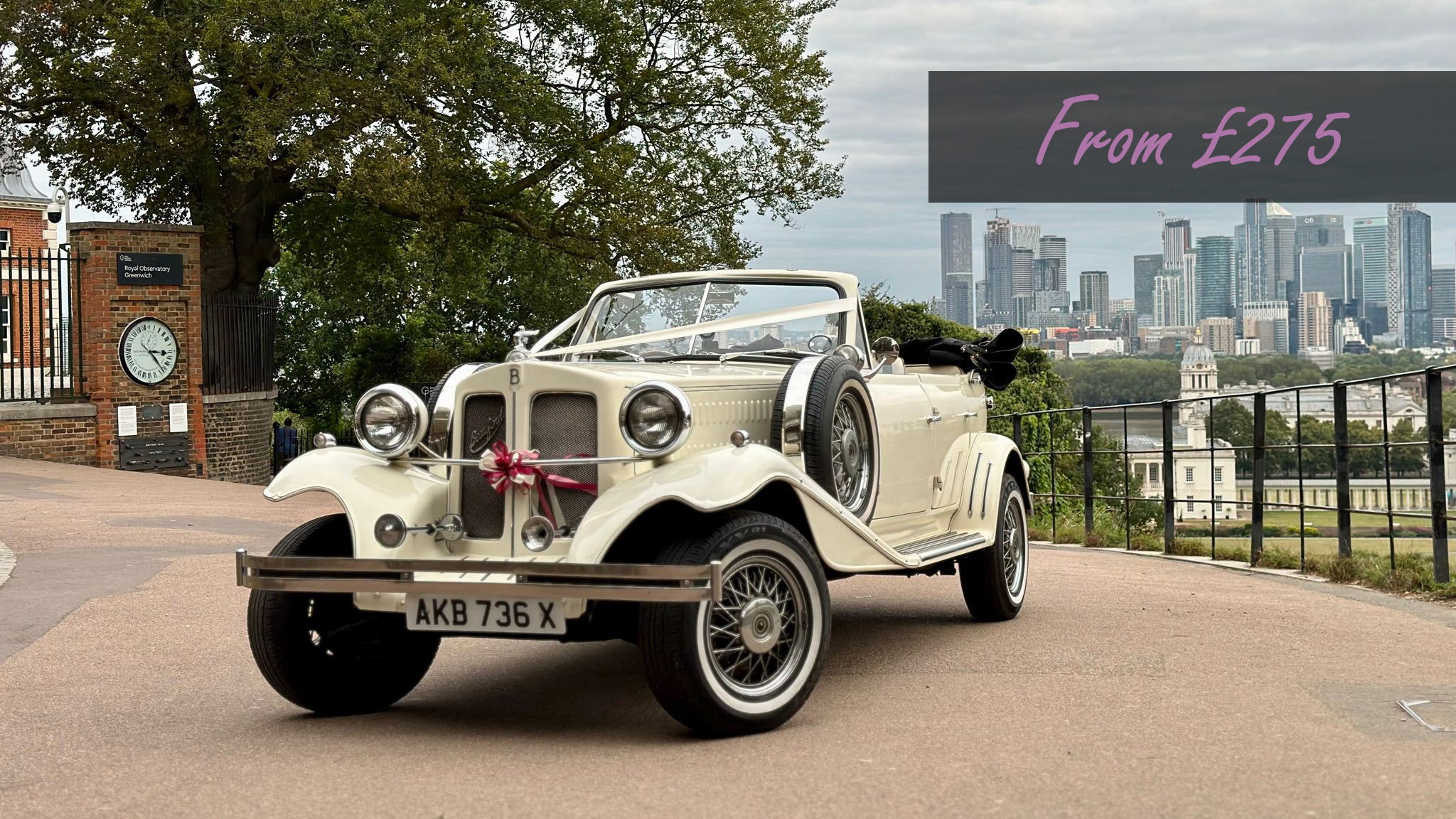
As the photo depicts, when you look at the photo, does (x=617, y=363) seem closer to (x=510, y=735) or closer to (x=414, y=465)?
(x=414, y=465)

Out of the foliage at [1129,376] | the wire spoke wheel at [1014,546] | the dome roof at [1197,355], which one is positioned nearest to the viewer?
the wire spoke wheel at [1014,546]

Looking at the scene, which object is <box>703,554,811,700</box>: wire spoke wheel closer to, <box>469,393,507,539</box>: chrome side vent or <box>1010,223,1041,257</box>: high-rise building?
<box>469,393,507,539</box>: chrome side vent

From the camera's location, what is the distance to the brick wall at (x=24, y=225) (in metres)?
56.2

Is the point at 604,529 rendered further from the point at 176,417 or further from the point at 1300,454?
the point at 176,417

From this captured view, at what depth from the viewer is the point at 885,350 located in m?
7.68

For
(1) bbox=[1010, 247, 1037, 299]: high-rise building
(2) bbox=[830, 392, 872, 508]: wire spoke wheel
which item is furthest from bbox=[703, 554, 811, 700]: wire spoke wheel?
(1) bbox=[1010, 247, 1037, 299]: high-rise building

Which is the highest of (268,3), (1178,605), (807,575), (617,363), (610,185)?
(268,3)

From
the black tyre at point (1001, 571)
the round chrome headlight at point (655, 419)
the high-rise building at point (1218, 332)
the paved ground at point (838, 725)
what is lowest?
the paved ground at point (838, 725)

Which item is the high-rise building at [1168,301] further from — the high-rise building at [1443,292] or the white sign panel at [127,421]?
the white sign panel at [127,421]

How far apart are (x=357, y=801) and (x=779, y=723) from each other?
63.9 inches

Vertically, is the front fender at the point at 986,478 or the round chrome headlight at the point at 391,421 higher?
the round chrome headlight at the point at 391,421

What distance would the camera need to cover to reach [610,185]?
2636 cm

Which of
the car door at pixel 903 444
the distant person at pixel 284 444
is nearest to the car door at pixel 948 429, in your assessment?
the car door at pixel 903 444

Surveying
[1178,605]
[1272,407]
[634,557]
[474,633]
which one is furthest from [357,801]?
[1272,407]
